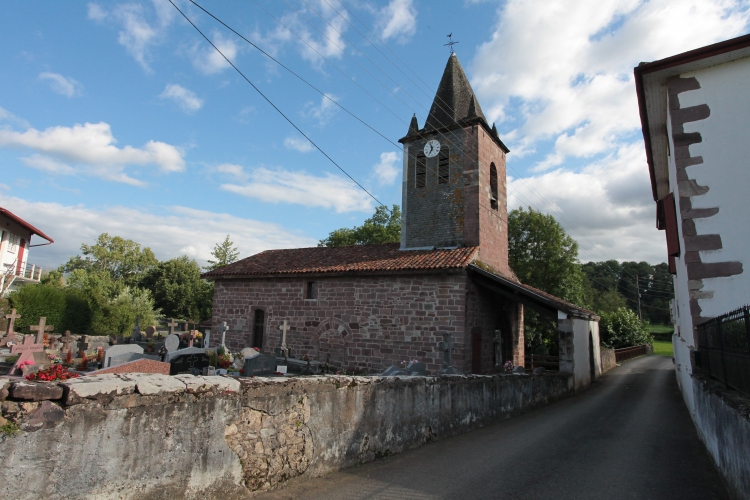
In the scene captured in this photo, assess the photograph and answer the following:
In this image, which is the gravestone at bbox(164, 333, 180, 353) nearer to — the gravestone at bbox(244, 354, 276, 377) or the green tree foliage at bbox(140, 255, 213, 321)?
the gravestone at bbox(244, 354, 276, 377)

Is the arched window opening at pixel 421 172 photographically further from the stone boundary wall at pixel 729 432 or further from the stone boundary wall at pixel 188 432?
the stone boundary wall at pixel 729 432

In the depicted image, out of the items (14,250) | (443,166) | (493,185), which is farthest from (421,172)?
(14,250)

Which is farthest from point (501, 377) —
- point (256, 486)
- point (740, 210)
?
point (256, 486)

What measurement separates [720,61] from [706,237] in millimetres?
3266

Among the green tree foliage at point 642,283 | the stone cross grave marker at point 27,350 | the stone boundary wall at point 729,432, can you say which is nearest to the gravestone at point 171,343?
the stone cross grave marker at point 27,350

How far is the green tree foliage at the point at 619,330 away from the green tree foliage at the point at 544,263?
5149 millimetres

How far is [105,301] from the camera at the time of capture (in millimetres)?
31141

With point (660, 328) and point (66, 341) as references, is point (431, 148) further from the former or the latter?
point (660, 328)

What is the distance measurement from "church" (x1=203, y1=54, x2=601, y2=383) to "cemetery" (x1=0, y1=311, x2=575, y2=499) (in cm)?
682

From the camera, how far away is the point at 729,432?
456 centimetres

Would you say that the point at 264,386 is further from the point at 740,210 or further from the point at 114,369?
the point at 740,210

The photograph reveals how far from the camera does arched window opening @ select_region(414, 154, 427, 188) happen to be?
18.1 metres

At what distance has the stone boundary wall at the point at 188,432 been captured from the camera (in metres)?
2.93

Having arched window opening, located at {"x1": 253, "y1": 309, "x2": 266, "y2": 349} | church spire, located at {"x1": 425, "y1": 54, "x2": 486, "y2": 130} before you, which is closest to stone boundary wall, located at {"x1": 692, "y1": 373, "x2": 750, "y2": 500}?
church spire, located at {"x1": 425, "y1": 54, "x2": 486, "y2": 130}
